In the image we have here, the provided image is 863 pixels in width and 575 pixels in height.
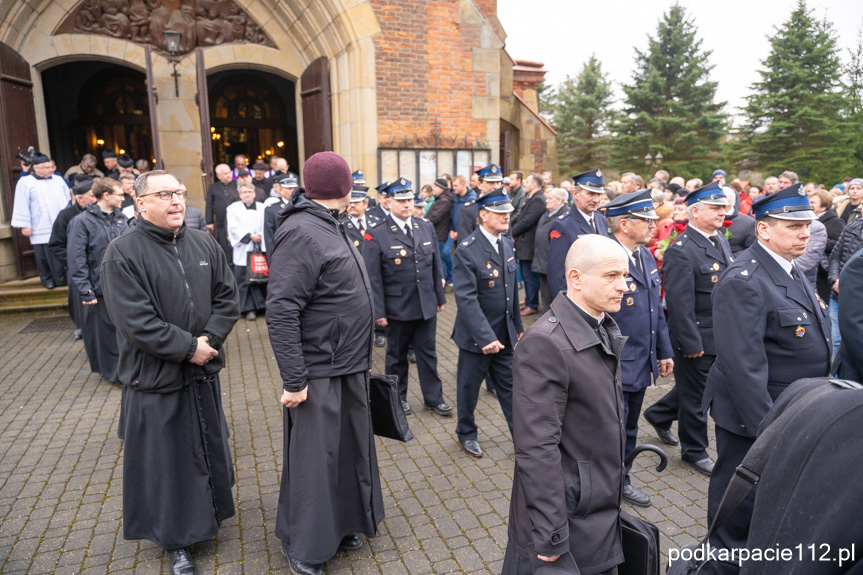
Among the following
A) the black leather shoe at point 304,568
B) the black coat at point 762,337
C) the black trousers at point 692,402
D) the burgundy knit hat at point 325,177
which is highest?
the burgundy knit hat at point 325,177

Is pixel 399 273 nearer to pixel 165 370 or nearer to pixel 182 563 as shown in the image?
pixel 165 370

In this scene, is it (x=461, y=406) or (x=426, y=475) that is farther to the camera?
(x=461, y=406)

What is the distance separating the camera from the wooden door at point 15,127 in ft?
31.4

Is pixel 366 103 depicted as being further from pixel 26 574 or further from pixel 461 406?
pixel 26 574

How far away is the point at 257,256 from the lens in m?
8.72

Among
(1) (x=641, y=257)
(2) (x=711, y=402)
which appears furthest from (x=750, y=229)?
(2) (x=711, y=402)

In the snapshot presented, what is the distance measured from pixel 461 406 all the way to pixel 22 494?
3.24 m

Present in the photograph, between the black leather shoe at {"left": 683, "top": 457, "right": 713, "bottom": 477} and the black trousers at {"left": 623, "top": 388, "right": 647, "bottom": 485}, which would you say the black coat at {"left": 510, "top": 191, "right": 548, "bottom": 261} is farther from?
the black trousers at {"left": 623, "top": 388, "right": 647, "bottom": 485}

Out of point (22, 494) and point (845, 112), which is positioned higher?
point (845, 112)

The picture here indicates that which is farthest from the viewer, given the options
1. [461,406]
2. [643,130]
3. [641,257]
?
[643,130]

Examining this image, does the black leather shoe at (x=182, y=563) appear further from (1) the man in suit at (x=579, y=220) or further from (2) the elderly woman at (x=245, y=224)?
(2) the elderly woman at (x=245, y=224)

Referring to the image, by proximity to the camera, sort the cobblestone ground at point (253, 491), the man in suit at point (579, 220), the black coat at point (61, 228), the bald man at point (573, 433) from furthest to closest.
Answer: the black coat at point (61, 228) → the man in suit at point (579, 220) → the cobblestone ground at point (253, 491) → the bald man at point (573, 433)

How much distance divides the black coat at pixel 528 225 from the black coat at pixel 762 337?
6.19 meters

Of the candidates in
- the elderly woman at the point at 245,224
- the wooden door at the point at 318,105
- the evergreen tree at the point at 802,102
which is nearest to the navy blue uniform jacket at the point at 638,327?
the elderly woman at the point at 245,224
